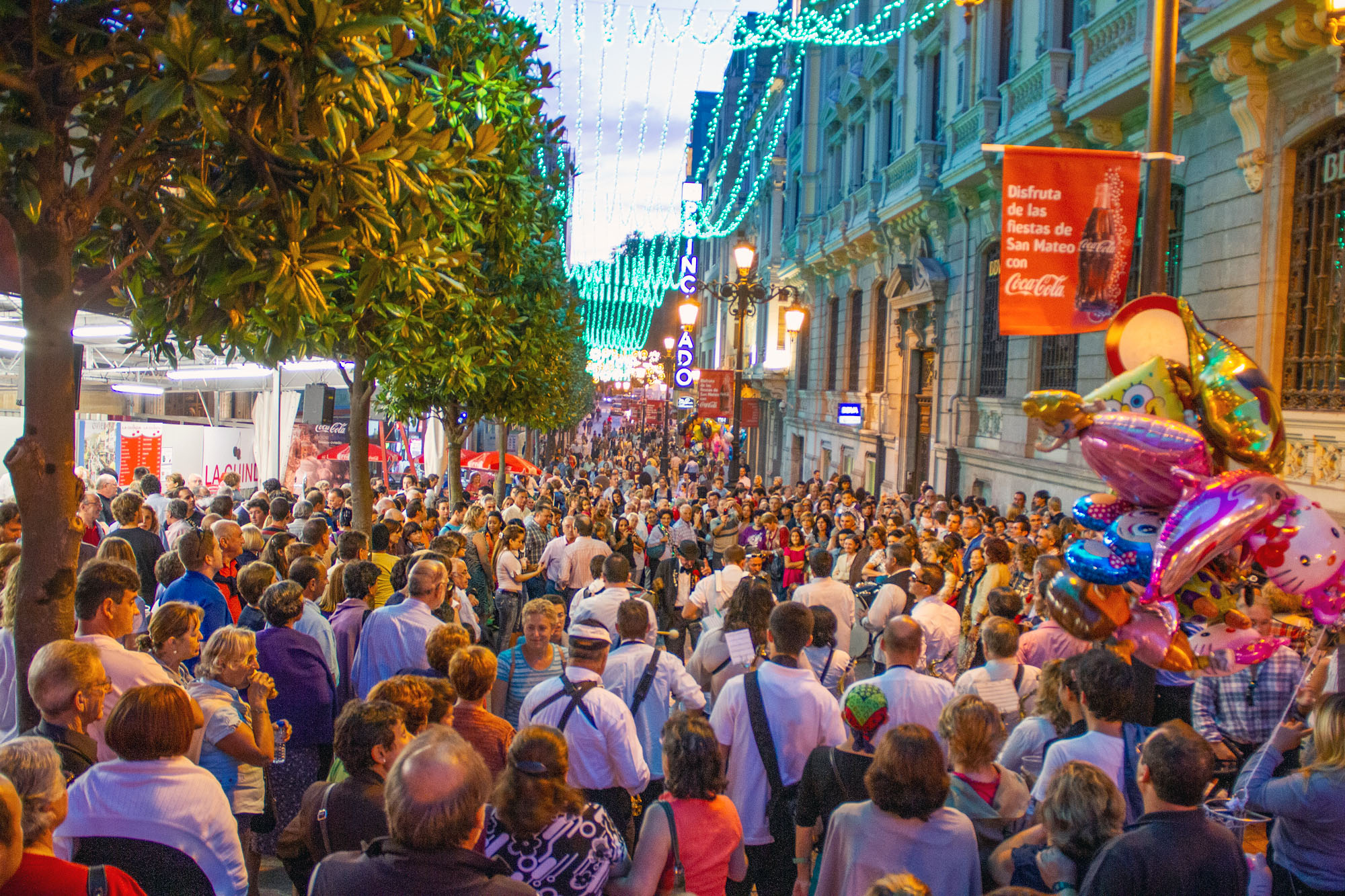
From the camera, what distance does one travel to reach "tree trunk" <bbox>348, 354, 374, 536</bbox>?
10258 mm

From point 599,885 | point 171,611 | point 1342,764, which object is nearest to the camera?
point 599,885

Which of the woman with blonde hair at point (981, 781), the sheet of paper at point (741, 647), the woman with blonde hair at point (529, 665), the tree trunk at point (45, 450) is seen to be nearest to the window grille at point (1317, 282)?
the sheet of paper at point (741, 647)

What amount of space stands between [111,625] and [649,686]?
2.56 metres

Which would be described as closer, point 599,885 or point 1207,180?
point 599,885

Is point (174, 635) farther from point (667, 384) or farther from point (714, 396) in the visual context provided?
point (667, 384)

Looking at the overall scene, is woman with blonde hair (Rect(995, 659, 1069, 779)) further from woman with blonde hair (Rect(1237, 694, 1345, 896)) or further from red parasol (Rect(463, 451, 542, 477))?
red parasol (Rect(463, 451, 542, 477))

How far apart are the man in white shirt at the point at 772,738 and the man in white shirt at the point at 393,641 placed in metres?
2.06

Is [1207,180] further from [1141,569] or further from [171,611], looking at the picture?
[171,611]

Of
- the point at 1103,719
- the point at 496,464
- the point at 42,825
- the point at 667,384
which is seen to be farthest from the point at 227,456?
the point at 667,384

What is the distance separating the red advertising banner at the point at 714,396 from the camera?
23.5m

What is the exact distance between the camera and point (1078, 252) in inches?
268

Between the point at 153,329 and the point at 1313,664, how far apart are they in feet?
19.2

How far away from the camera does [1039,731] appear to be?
4.47 m

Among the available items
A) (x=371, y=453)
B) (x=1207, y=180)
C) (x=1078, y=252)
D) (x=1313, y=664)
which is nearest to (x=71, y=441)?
(x=1313, y=664)
